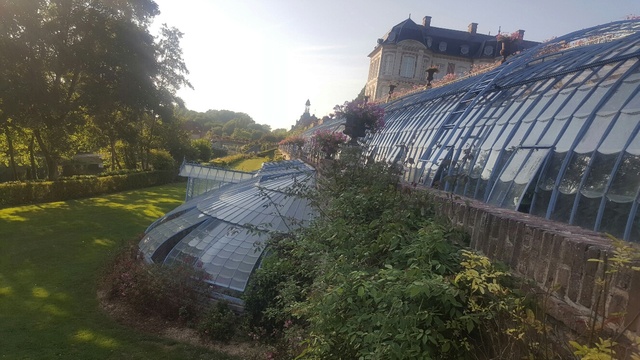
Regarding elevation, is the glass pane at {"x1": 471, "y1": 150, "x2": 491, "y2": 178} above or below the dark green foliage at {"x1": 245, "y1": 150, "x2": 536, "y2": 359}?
above

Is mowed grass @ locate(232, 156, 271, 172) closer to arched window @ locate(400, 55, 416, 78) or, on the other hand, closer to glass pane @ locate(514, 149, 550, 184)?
arched window @ locate(400, 55, 416, 78)

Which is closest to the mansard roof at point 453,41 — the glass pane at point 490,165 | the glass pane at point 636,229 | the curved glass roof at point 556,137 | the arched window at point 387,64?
the arched window at point 387,64

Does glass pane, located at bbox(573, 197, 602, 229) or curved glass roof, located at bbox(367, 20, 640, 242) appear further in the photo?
curved glass roof, located at bbox(367, 20, 640, 242)

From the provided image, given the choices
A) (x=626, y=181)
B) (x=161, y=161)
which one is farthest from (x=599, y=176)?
(x=161, y=161)

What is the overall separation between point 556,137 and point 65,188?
32455 millimetres

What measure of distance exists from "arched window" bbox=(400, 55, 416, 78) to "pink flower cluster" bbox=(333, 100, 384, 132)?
37104 millimetres

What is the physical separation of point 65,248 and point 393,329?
1958 centimetres

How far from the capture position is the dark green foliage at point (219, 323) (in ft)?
35.0

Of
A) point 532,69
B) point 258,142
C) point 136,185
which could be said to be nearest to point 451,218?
point 532,69

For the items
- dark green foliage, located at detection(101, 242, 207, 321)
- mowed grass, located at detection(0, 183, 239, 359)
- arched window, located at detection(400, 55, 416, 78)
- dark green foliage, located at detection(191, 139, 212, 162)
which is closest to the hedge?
mowed grass, located at detection(0, 183, 239, 359)

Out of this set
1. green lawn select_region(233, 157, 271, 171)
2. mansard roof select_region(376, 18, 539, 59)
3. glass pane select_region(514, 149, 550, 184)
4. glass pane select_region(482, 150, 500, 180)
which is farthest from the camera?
green lawn select_region(233, 157, 271, 171)

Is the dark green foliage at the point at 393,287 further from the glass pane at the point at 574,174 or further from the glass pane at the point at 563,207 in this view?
the glass pane at the point at 574,174

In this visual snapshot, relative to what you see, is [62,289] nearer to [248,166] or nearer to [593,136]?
[593,136]

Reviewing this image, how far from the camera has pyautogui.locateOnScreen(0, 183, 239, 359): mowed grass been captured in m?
10.1
